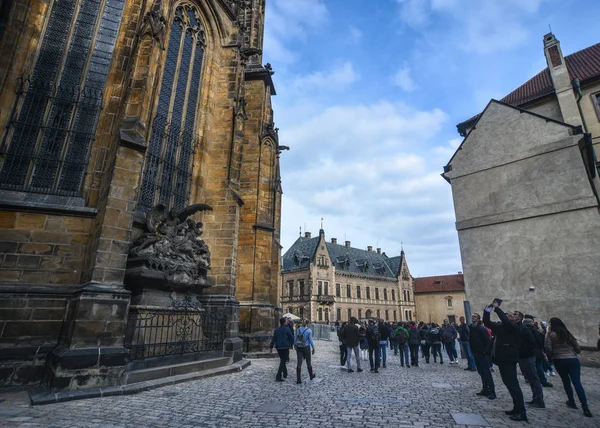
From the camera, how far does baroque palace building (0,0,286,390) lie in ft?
20.8

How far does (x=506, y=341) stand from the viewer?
5199 millimetres

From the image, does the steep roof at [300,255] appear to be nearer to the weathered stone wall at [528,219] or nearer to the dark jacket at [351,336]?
the weathered stone wall at [528,219]

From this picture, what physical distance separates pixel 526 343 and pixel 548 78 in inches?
749

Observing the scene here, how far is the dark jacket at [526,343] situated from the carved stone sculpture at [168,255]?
24.4 ft

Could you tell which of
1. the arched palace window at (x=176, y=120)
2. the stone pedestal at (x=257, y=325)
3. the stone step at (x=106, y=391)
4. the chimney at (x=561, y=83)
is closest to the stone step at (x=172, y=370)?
the stone step at (x=106, y=391)

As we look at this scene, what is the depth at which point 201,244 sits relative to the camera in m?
9.27

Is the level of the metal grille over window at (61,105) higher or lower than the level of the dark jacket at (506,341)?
higher

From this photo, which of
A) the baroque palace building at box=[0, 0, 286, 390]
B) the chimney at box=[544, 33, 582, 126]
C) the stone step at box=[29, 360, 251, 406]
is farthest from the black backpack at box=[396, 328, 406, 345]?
the chimney at box=[544, 33, 582, 126]

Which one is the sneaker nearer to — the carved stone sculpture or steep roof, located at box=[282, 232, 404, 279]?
the carved stone sculpture

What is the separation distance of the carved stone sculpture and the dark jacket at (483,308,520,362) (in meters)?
7.05

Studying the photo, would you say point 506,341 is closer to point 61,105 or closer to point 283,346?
point 283,346

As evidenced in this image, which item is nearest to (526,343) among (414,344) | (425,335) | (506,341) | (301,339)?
(506,341)

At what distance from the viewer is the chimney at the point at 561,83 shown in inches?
606

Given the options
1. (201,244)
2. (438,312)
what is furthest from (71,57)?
(438,312)
